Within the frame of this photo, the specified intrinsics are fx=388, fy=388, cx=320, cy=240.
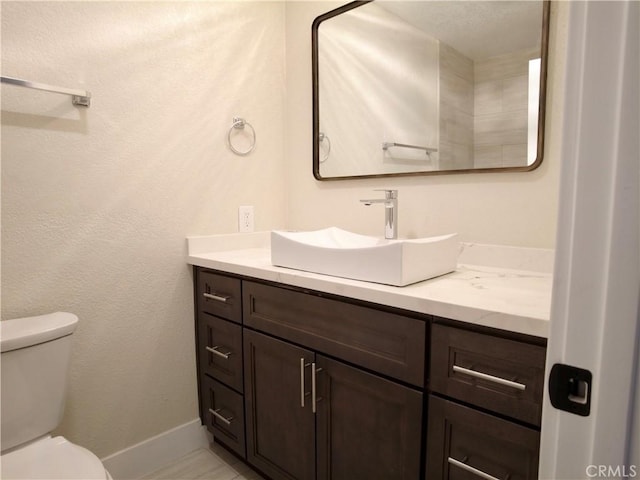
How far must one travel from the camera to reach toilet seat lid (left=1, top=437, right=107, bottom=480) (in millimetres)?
1002

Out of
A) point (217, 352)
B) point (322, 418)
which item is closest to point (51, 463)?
point (217, 352)

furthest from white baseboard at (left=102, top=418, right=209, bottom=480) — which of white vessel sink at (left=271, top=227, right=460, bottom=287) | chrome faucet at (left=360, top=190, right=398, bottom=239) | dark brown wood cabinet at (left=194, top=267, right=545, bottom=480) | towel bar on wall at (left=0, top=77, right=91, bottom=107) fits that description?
towel bar on wall at (left=0, top=77, right=91, bottom=107)

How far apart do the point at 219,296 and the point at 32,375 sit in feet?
2.09

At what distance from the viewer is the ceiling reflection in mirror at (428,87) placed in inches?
49.5

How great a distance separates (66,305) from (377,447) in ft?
3.85

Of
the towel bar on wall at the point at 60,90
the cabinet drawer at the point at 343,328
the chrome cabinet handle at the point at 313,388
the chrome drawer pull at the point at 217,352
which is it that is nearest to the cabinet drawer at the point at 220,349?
the chrome drawer pull at the point at 217,352

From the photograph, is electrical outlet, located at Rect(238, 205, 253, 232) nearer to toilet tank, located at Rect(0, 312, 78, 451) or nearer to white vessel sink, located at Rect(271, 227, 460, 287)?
white vessel sink, located at Rect(271, 227, 460, 287)

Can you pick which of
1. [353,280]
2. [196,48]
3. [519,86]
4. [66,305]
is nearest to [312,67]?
[196,48]

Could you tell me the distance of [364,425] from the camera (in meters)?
1.10

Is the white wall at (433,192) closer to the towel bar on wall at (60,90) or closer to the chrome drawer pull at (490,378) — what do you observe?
the chrome drawer pull at (490,378)

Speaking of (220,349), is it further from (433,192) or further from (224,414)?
(433,192)

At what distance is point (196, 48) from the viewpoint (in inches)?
65.5

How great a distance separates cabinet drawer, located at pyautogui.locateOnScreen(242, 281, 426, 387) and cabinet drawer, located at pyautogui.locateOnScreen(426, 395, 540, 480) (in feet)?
0.34

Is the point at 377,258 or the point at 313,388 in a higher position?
the point at 377,258
